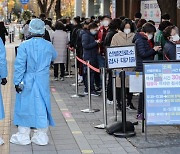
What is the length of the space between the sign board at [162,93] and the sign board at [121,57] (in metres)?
1.09

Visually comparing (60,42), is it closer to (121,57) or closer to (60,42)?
(60,42)

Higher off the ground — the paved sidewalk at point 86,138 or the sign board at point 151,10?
the sign board at point 151,10

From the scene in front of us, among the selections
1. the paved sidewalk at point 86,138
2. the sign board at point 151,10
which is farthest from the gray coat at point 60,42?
the sign board at point 151,10

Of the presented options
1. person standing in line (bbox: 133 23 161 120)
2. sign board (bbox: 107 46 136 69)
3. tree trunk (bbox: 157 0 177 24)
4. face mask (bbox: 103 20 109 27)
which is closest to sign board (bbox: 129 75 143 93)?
sign board (bbox: 107 46 136 69)

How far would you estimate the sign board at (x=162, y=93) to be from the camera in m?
7.02

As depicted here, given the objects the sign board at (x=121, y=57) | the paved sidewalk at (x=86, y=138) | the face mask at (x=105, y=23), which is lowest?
the paved sidewalk at (x=86, y=138)

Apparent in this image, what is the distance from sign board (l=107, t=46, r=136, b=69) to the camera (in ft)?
26.2

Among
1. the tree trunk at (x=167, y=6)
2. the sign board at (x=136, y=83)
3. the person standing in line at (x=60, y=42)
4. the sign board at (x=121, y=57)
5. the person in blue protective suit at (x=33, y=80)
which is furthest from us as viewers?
the person standing in line at (x=60, y=42)

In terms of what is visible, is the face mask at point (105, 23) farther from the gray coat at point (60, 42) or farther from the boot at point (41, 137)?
the boot at point (41, 137)

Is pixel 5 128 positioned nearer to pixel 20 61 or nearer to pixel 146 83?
pixel 20 61

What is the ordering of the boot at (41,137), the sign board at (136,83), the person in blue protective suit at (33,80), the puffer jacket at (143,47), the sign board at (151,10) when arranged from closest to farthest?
1. the person in blue protective suit at (33,80)
2. the boot at (41,137)
3. the sign board at (136,83)
4. the puffer jacket at (143,47)
5. the sign board at (151,10)

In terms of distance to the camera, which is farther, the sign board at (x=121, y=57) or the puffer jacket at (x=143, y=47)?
the puffer jacket at (x=143, y=47)

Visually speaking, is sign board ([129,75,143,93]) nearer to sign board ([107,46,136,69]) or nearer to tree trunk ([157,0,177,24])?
sign board ([107,46,136,69])

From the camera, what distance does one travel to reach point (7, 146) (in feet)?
22.5
